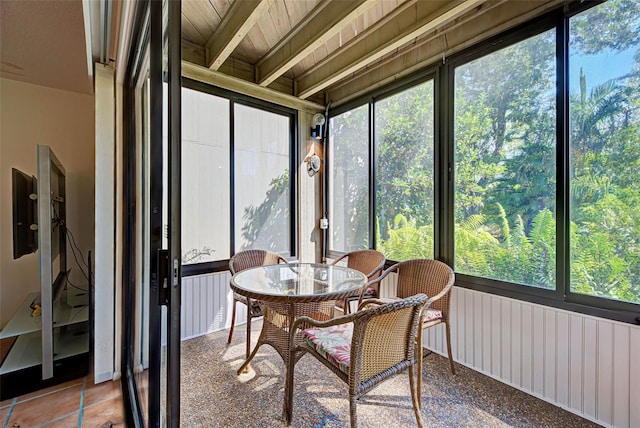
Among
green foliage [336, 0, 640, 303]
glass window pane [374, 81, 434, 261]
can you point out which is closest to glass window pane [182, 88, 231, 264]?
glass window pane [374, 81, 434, 261]

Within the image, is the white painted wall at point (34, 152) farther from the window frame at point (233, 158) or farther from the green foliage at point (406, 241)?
the green foliage at point (406, 241)

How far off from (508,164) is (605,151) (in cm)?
52

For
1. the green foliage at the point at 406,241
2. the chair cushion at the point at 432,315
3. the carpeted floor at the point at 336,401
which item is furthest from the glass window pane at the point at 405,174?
the carpeted floor at the point at 336,401

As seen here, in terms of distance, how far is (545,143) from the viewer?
1954mm

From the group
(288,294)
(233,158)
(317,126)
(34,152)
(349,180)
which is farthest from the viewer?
(317,126)

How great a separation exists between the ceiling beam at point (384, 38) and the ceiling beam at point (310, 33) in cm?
47

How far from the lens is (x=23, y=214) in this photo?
196cm

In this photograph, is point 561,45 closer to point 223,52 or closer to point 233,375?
point 223,52

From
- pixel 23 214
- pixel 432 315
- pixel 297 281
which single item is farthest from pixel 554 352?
pixel 23 214

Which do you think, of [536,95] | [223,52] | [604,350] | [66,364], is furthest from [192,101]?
[604,350]

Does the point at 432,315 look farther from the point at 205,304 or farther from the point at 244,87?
the point at 244,87

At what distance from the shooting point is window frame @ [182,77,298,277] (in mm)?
2879

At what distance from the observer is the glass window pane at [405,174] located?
2.68m

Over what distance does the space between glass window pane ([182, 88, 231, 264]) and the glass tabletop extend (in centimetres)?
88
